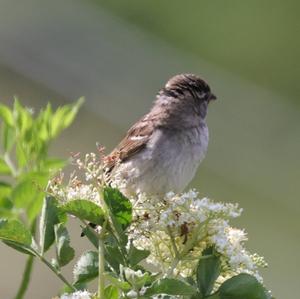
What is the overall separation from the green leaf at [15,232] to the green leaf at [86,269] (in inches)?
7.0

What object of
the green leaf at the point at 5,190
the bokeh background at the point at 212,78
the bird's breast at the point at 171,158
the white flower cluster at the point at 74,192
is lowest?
the green leaf at the point at 5,190

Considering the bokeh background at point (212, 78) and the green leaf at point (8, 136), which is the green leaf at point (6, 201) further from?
the bokeh background at point (212, 78)

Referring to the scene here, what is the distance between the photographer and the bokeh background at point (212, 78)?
889 centimetres

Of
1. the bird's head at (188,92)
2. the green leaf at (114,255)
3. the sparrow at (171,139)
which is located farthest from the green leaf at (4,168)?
the bird's head at (188,92)

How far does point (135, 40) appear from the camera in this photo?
9.98 m

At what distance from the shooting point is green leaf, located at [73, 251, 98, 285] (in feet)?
4.77

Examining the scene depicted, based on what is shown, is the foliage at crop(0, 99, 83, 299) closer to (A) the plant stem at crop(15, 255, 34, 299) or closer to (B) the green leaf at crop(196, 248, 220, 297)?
(A) the plant stem at crop(15, 255, 34, 299)

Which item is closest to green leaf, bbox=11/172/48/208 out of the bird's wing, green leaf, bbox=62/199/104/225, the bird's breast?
green leaf, bbox=62/199/104/225

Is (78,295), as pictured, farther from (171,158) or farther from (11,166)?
(171,158)

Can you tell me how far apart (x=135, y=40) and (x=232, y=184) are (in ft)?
6.83

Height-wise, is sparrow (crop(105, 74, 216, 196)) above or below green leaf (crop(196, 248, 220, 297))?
above

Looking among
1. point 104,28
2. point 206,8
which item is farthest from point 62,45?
point 206,8

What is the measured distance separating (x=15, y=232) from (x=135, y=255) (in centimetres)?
20

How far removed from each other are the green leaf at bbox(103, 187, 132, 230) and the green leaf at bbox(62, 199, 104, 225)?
0.02 m
